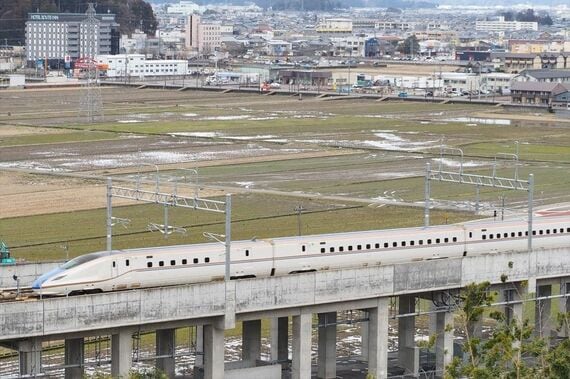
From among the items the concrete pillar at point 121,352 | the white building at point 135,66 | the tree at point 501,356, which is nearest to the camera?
the tree at point 501,356

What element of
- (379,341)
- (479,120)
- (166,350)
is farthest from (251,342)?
(479,120)

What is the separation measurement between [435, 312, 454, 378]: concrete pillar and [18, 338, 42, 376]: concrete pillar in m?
10.3

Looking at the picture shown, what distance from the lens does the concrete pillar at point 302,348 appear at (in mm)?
35094

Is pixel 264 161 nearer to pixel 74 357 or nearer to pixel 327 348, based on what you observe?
pixel 327 348

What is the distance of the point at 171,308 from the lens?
32844mm

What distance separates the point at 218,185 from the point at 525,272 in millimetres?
33220

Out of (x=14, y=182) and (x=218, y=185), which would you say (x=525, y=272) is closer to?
(x=218, y=185)

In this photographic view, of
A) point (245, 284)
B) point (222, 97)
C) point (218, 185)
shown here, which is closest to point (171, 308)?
point (245, 284)

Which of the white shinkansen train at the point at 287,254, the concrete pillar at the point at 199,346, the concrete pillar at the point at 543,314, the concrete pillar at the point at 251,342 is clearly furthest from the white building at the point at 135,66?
the concrete pillar at the point at 251,342

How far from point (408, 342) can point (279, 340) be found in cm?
320

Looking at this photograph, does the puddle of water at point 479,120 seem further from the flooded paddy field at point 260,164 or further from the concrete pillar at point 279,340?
the concrete pillar at point 279,340

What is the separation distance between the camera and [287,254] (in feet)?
121

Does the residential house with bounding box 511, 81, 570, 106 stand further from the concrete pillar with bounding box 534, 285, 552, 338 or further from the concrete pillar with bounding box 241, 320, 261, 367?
the concrete pillar with bounding box 241, 320, 261, 367

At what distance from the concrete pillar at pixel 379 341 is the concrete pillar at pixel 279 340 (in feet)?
7.34
